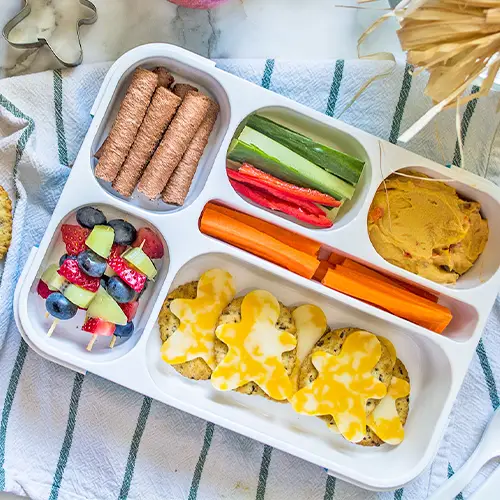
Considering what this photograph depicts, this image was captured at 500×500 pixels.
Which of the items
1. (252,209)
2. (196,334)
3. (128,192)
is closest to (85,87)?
(128,192)

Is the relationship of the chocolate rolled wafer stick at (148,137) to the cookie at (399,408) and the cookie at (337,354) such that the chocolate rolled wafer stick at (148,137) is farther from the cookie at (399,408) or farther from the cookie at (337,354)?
the cookie at (399,408)

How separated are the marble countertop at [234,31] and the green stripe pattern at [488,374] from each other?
659 millimetres

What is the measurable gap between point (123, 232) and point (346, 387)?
56 cm

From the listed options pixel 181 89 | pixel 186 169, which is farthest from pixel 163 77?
pixel 186 169

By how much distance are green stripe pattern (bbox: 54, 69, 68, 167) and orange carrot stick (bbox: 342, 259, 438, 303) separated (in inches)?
24.1

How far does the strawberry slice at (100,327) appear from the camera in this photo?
1.44 metres

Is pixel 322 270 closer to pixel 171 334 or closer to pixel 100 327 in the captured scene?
pixel 171 334

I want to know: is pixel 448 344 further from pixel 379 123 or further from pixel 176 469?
pixel 176 469

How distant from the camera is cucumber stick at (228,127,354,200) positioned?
1.43 m

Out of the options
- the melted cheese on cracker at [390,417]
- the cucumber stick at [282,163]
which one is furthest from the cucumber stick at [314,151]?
the melted cheese on cracker at [390,417]

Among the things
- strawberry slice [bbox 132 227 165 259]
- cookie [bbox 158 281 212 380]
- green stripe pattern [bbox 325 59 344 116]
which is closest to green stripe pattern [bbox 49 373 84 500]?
cookie [bbox 158 281 212 380]

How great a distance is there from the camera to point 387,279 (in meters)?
1.51

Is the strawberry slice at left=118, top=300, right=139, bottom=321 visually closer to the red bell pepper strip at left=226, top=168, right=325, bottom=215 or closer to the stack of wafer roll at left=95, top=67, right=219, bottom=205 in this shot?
the stack of wafer roll at left=95, top=67, right=219, bottom=205

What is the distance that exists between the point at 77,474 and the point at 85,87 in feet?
2.62
